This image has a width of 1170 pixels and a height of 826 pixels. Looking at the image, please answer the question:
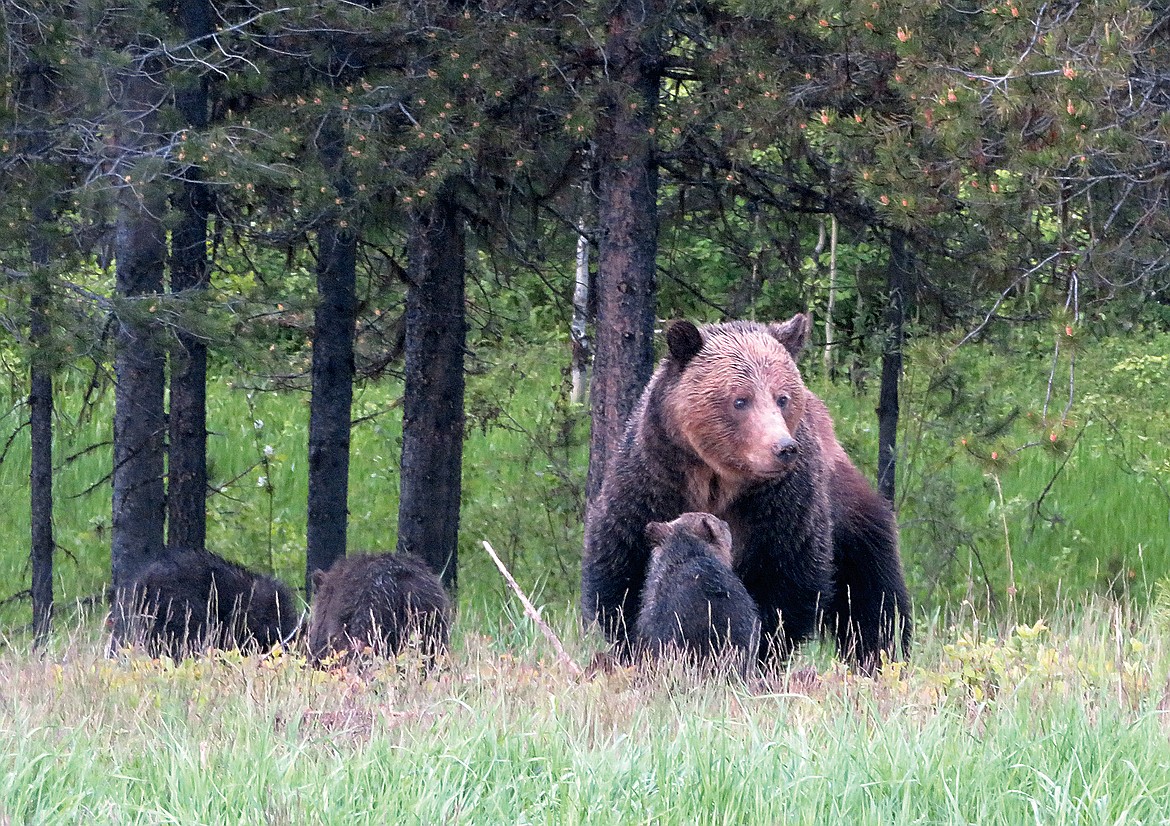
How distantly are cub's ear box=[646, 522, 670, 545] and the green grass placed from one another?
722 mm

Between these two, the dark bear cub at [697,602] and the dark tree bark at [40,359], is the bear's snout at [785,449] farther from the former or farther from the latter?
the dark tree bark at [40,359]

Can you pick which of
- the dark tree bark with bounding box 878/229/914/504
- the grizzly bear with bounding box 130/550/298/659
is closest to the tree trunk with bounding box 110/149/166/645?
the grizzly bear with bounding box 130/550/298/659

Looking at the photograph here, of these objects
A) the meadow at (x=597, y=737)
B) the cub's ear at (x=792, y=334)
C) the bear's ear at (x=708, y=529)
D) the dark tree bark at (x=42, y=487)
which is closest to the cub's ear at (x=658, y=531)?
the bear's ear at (x=708, y=529)

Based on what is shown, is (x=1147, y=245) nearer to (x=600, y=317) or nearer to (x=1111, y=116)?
(x=1111, y=116)

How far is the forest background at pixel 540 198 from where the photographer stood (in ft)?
24.0

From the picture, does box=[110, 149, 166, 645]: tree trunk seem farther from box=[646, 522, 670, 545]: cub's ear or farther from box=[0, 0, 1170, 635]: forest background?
box=[646, 522, 670, 545]: cub's ear

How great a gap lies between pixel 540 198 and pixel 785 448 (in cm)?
491

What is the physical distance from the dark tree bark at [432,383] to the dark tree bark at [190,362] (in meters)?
1.60

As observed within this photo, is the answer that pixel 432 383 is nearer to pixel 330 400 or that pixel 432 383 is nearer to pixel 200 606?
pixel 330 400

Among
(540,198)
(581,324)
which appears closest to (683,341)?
(540,198)

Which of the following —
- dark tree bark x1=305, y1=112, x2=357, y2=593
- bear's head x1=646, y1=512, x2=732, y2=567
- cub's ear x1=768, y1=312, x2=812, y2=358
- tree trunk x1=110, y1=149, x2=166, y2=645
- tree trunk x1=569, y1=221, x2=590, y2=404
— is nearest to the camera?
bear's head x1=646, y1=512, x2=732, y2=567

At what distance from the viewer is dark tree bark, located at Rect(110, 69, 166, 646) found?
371 inches

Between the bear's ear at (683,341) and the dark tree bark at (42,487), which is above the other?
the bear's ear at (683,341)

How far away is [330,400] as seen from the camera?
1110 centimetres
